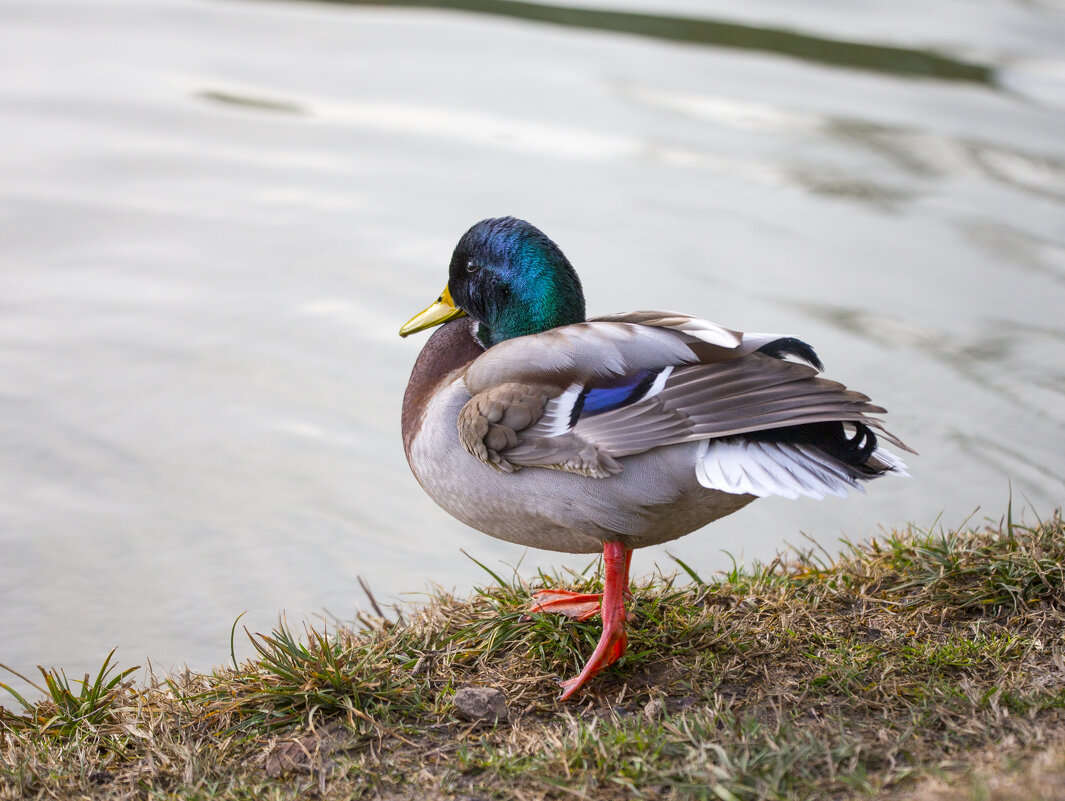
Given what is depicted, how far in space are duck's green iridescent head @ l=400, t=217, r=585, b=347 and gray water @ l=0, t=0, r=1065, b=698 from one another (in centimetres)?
98

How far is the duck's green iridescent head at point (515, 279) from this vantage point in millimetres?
3396

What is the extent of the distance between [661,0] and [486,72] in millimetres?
2459

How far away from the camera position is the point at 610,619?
311cm

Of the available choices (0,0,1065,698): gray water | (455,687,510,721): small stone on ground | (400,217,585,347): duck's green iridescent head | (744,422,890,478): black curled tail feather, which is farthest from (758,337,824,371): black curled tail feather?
(455,687,510,721): small stone on ground

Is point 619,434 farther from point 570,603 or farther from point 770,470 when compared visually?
point 570,603

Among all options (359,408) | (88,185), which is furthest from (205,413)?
(88,185)

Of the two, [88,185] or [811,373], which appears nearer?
[811,373]

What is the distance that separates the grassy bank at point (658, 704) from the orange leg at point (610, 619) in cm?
6

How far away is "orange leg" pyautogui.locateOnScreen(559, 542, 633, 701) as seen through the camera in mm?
3086

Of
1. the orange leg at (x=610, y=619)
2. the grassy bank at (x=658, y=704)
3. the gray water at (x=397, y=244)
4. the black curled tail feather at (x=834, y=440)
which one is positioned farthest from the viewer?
the gray water at (x=397, y=244)

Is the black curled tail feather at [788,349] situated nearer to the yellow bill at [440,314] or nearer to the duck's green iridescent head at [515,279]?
the duck's green iridescent head at [515,279]

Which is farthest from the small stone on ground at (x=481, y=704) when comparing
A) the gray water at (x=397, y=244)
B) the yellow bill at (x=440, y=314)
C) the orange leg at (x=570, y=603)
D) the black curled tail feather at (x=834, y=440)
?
the yellow bill at (x=440, y=314)

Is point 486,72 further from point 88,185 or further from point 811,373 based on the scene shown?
point 811,373

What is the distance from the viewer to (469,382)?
319cm
